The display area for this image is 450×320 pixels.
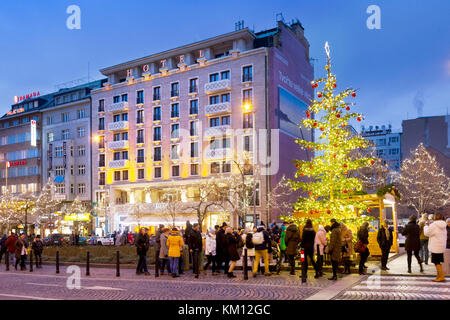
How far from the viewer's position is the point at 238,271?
18.5m

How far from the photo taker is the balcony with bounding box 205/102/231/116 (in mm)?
50938

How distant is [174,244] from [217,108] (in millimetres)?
35645

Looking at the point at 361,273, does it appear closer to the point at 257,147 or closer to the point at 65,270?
the point at 65,270

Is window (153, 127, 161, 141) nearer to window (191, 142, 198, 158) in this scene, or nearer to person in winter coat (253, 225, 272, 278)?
window (191, 142, 198, 158)

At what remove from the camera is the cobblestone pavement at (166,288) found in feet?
40.0

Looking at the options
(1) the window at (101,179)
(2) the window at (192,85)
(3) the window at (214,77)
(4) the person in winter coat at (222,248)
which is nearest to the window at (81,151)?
(1) the window at (101,179)

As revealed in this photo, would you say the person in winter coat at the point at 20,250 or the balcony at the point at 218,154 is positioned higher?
the balcony at the point at 218,154

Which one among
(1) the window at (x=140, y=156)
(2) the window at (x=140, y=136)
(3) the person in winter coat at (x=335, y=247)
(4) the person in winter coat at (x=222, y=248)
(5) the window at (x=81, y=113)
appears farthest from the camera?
(5) the window at (x=81, y=113)

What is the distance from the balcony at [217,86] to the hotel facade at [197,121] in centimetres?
11

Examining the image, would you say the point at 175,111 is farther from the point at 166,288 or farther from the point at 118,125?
the point at 166,288

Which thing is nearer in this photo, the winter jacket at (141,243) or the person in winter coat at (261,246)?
the person in winter coat at (261,246)

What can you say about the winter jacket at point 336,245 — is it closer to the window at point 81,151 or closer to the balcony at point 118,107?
the balcony at point 118,107
